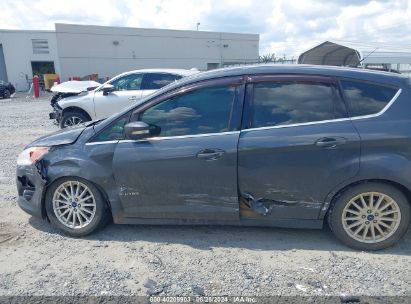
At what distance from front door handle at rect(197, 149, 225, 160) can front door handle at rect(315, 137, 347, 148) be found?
2.98 feet

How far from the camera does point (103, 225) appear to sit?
386 centimetres

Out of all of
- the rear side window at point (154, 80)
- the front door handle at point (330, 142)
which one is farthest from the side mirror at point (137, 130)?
the rear side window at point (154, 80)

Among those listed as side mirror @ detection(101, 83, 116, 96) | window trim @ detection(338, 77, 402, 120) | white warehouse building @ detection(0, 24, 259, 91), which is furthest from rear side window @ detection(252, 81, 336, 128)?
white warehouse building @ detection(0, 24, 259, 91)

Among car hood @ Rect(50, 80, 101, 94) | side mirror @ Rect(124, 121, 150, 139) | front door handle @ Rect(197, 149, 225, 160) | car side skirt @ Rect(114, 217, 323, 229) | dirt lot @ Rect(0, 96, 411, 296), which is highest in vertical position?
car hood @ Rect(50, 80, 101, 94)

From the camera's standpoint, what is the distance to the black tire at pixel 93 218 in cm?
371

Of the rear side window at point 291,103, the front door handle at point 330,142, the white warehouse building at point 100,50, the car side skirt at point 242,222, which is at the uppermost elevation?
the white warehouse building at point 100,50

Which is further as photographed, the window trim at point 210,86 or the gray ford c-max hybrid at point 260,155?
the window trim at point 210,86

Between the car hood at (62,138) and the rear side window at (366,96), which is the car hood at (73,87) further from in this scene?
the rear side window at (366,96)

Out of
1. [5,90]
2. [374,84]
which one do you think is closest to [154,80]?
[374,84]

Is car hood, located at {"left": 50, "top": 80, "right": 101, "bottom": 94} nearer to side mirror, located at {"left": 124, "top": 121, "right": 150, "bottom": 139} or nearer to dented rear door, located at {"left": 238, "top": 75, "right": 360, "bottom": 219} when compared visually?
side mirror, located at {"left": 124, "top": 121, "right": 150, "bottom": 139}

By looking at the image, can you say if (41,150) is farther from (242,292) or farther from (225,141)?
(242,292)

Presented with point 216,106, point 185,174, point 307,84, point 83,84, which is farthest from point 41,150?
point 83,84

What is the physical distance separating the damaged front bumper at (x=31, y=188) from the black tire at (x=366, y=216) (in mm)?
3013

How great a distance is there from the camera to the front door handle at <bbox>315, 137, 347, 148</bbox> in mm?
3268
